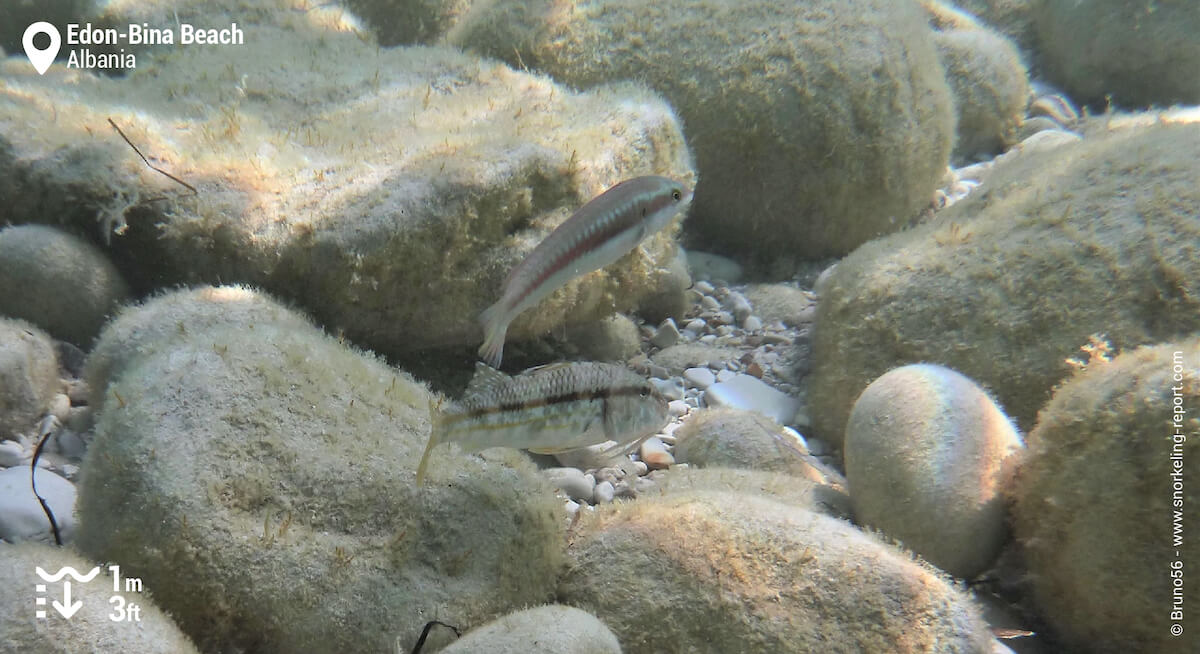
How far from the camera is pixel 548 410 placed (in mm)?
2484

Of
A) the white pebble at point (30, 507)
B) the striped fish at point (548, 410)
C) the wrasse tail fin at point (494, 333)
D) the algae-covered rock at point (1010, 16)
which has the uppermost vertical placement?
the algae-covered rock at point (1010, 16)

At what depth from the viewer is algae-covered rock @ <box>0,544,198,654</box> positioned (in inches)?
79.9

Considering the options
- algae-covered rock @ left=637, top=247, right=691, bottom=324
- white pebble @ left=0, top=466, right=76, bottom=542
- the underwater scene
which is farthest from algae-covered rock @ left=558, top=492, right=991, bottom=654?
algae-covered rock @ left=637, top=247, right=691, bottom=324

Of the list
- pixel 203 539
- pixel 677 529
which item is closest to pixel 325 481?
pixel 203 539

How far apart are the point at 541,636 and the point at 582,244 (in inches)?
56.2

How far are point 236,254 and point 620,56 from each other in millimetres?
3727

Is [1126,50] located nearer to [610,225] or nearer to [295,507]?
[610,225]

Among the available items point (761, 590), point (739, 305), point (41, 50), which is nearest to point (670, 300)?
point (739, 305)

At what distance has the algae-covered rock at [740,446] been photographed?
13.1ft

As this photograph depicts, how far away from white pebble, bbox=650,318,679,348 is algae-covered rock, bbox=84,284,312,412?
2614mm

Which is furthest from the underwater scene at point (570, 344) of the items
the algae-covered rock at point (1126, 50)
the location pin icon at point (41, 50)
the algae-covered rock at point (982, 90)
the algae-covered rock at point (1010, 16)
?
the algae-covered rock at point (1010, 16)

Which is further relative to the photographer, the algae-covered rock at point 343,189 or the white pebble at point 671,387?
the white pebble at point 671,387

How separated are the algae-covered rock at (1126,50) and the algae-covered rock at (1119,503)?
7342 millimetres

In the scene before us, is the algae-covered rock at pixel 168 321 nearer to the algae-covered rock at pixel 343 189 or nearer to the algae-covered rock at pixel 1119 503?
the algae-covered rock at pixel 343 189
